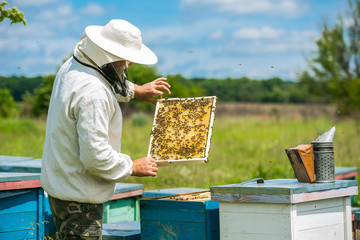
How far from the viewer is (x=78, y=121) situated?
3072 mm

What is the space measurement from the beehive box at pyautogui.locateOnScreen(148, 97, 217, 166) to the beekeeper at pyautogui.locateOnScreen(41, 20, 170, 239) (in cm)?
53

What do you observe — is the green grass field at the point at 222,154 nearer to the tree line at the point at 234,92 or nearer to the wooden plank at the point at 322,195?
the wooden plank at the point at 322,195

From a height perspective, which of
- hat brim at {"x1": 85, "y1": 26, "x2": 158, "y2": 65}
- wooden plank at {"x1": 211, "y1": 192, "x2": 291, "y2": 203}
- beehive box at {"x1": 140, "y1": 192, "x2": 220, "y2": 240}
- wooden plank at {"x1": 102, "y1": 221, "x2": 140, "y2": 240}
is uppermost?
hat brim at {"x1": 85, "y1": 26, "x2": 158, "y2": 65}

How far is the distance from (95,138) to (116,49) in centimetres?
64

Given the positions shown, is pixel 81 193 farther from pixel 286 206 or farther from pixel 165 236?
pixel 286 206

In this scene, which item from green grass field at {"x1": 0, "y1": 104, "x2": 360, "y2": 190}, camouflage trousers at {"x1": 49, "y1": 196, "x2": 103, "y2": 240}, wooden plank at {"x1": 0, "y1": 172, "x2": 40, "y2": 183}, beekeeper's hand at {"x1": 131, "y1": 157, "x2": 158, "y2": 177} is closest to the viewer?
camouflage trousers at {"x1": 49, "y1": 196, "x2": 103, "y2": 240}

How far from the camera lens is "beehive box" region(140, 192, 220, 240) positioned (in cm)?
381

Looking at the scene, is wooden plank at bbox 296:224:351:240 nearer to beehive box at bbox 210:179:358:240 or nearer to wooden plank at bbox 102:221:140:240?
beehive box at bbox 210:179:358:240

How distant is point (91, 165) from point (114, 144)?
1.11 ft

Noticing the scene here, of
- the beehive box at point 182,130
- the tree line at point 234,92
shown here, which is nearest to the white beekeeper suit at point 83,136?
the beehive box at point 182,130

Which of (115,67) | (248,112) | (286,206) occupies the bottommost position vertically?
(286,206)

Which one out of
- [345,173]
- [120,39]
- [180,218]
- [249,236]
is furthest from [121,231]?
[345,173]

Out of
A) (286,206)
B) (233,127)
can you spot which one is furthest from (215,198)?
(233,127)

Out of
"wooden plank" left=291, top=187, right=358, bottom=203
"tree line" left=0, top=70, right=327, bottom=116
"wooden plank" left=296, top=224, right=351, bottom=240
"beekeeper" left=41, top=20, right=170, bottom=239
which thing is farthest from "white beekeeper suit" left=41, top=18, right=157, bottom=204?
"tree line" left=0, top=70, right=327, bottom=116
